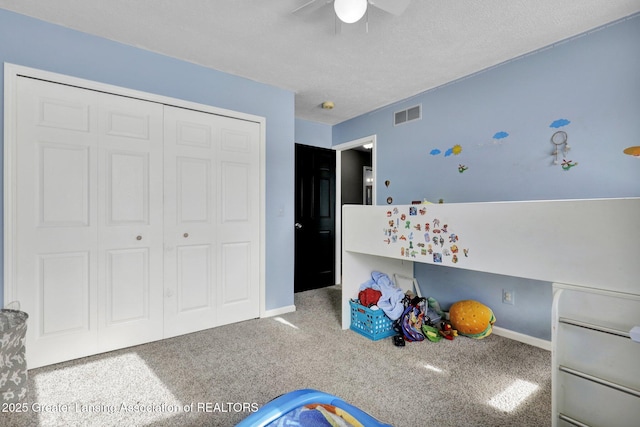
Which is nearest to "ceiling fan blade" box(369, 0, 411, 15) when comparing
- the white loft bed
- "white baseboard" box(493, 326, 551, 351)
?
the white loft bed

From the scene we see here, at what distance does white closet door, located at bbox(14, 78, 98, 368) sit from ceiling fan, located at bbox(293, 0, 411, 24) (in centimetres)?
170

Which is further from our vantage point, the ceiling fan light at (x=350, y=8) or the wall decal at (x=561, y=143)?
the wall decal at (x=561, y=143)

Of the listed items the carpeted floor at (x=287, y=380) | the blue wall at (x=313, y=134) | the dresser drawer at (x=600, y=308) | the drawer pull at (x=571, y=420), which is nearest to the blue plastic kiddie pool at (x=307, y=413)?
the carpeted floor at (x=287, y=380)

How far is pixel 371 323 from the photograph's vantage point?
2584 millimetres

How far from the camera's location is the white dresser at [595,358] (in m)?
1.28

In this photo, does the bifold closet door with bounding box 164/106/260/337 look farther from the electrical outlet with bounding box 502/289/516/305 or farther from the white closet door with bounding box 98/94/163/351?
the electrical outlet with bounding box 502/289/516/305

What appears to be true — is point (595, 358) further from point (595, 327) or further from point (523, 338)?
point (523, 338)

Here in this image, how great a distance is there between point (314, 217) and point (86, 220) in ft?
8.58

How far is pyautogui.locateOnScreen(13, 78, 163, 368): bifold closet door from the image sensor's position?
2080 millimetres

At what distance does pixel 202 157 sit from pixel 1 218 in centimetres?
138

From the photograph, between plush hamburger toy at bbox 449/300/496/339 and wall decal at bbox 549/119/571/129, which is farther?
plush hamburger toy at bbox 449/300/496/339

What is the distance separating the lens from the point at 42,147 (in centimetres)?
211

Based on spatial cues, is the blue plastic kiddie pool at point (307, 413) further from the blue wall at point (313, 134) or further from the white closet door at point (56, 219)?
the blue wall at point (313, 134)

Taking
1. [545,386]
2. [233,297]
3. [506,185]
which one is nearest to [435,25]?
[506,185]
